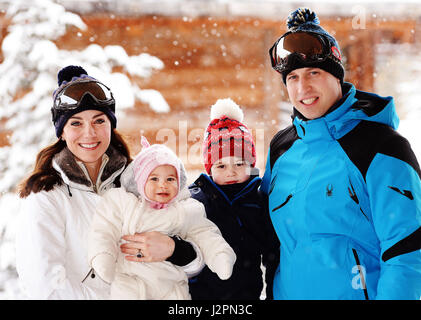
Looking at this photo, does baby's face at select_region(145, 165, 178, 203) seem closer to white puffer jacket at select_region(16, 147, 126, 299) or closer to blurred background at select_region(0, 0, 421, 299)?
white puffer jacket at select_region(16, 147, 126, 299)

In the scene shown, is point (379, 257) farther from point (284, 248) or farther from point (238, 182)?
point (238, 182)

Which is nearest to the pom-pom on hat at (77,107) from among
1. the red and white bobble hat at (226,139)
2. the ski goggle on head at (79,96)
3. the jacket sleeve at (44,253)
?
the ski goggle on head at (79,96)

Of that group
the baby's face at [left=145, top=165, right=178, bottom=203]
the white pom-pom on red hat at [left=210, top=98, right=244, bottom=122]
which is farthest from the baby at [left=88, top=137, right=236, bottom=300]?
the white pom-pom on red hat at [left=210, top=98, right=244, bottom=122]

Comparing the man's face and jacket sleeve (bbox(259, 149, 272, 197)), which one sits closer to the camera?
the man's face

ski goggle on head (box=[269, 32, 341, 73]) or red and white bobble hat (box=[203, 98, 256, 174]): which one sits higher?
ski goggle on head (box=[269, 32, 341, 73])

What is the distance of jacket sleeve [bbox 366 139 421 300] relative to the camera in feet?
6.33

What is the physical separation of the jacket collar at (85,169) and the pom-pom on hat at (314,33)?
120 centimetres

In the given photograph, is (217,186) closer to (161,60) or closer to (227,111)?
(227,111)

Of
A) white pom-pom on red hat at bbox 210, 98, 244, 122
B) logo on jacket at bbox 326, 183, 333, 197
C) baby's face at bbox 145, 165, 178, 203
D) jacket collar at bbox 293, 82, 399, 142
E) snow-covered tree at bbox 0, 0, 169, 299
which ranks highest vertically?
snow-covered tree at bbox 0, 0, 169, 299

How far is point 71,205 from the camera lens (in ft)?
7.35

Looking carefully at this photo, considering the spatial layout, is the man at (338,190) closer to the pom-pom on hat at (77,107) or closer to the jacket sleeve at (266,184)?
the jacket sleeve at (266,184)

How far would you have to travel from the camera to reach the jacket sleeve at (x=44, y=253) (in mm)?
2070
